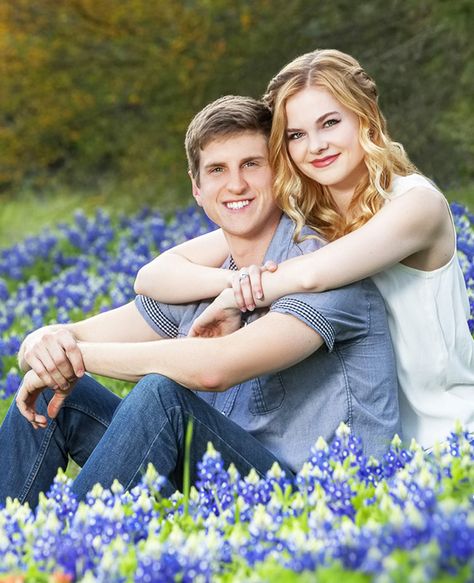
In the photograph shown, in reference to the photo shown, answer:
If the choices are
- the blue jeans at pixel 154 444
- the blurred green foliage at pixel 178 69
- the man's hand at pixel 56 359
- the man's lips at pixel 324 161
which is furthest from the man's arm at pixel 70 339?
the blurred green foliage at pixel 178 69

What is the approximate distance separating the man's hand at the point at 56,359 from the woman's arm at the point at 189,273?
0.44 meters

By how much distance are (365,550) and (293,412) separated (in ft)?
4.90

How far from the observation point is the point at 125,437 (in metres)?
3.34

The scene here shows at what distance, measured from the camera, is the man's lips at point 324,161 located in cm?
383

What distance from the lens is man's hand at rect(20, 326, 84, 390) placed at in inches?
150

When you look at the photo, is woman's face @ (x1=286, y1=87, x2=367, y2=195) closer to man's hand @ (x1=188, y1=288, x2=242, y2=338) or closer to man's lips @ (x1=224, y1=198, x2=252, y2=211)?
man's lips @ (x1=224, y1=198, x2=252, y2=211)

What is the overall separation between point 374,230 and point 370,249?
0.07 metres

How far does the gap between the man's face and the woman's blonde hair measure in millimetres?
50

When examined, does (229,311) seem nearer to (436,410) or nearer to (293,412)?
(293,412)

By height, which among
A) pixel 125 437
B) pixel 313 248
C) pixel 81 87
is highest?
pixel 81 87

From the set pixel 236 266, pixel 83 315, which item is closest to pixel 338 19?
pixel 83 315

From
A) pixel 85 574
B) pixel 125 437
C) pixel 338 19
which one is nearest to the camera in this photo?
pixel 85 574

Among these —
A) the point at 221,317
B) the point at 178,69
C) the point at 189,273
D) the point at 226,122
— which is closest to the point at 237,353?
the point at 221,317

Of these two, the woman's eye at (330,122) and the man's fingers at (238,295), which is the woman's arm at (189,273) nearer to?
the man's fingers at (238,295)
